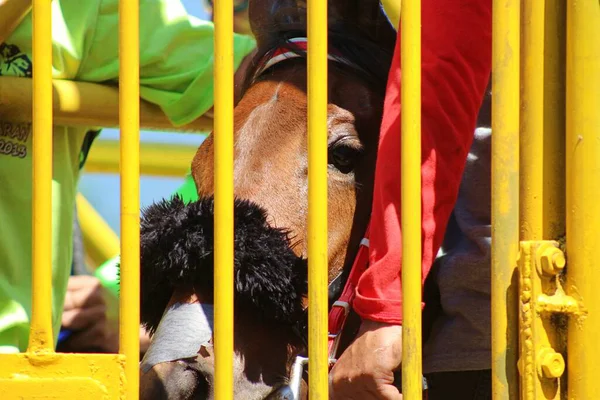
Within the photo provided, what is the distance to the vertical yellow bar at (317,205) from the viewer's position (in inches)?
48.8

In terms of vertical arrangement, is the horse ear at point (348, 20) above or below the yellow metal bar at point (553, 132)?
above

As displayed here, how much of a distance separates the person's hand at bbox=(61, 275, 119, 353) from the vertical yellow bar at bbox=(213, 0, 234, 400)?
3.78 ft

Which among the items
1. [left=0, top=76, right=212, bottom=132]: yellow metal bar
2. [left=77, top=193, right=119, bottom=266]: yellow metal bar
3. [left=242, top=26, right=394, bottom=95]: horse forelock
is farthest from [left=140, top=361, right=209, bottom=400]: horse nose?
[left=77, top=193, right=119, bottom=266]: yellow metal bar

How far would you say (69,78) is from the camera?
6.99 feet

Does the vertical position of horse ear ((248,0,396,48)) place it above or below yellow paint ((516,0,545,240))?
above

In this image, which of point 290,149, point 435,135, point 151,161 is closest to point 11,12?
point 290,149

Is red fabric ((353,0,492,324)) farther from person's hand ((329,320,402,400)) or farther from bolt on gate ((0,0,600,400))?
bolt on gate ((0,0,600,400))

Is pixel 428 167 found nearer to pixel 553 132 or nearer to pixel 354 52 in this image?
pixel 553 132

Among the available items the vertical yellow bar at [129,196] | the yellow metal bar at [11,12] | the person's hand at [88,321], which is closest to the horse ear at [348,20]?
the yellow metal bar at [11,12]

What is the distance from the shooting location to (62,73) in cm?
210

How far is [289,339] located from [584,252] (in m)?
0.63

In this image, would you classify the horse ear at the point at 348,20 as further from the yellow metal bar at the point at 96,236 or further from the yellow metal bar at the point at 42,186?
the yellow metal bar at the point at 96,236

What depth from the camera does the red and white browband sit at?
212 cm

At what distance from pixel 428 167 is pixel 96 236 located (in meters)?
2.05
